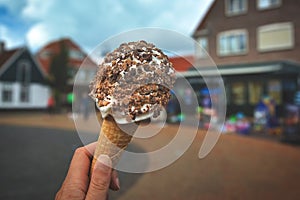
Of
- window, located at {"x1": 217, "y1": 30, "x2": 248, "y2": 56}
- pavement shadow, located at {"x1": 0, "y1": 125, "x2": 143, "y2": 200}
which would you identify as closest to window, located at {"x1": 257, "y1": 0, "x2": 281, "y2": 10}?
window, located at {"x1": 217, "y1": 30, "x2": 248, "y2": 56}

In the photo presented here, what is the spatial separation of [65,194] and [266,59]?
5.75 metres

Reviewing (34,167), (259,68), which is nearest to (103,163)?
(34,167)

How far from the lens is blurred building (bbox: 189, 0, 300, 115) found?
5.17 metres

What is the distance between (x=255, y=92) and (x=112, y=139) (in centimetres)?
543

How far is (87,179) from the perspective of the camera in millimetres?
463

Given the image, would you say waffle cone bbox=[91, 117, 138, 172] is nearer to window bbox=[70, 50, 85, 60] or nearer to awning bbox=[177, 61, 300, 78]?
window bbox=[70, 50, 85, 60]

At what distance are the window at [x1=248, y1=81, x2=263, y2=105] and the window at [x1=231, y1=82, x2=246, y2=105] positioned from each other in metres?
0.13

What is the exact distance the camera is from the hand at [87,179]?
432mm

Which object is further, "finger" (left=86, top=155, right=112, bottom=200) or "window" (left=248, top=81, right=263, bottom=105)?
"window" (left=248, top=81, right=263, bottom=105)

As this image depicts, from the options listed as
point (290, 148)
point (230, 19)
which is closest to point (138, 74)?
point (290, 148)

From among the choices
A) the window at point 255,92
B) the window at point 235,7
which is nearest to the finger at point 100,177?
the window at point 255,92

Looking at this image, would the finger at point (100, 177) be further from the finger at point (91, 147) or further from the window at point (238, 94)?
the window at point (238, 94)

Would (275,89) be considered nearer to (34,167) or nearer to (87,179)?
(34,167)

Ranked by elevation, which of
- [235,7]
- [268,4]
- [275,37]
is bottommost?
[275,37]
